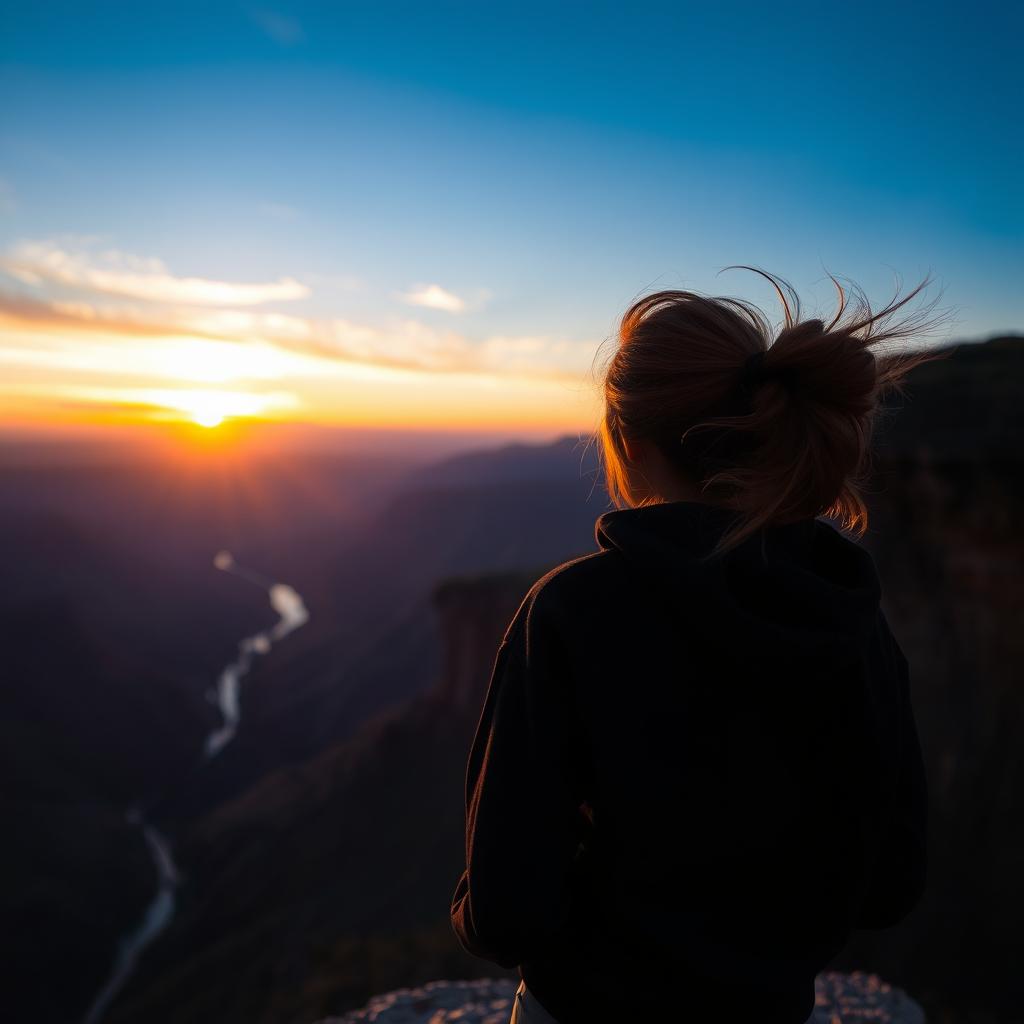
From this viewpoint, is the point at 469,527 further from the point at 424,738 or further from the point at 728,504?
the point at 728,504

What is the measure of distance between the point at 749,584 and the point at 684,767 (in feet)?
1.13

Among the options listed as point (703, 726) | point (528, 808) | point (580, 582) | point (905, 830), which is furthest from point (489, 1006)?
point (580, 582)

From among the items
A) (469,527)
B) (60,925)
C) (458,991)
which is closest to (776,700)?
(458,991)

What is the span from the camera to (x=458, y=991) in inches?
166

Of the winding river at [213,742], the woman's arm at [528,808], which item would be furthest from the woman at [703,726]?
the winding river at [213,742]

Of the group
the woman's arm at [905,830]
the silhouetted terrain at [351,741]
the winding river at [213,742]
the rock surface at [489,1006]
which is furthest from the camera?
the winding river at [213,742]

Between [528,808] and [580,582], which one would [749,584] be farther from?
[528,808]

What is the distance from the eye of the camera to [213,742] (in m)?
48.8

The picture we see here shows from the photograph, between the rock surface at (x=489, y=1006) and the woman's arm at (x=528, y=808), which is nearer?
the woman's arm at (x=528, y=808)

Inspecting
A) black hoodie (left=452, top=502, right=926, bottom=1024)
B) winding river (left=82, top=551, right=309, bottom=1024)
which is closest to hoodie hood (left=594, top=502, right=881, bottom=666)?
black hoodie (left=452, top=502, right=926, bottom=1024)

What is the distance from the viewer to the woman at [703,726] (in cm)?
119

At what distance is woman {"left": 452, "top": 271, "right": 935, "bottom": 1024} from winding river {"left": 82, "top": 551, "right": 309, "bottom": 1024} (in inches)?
1217

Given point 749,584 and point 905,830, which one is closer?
point 749,584

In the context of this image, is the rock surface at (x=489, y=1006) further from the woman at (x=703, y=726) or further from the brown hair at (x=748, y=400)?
the brown hair at (x=748, y=400)
